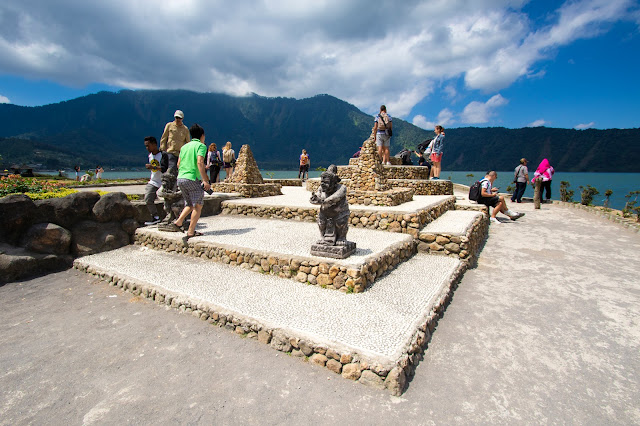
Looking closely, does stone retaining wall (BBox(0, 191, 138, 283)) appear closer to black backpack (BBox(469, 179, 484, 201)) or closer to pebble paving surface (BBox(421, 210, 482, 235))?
pebble paving surface (BBox(421, 210, 482, 235))

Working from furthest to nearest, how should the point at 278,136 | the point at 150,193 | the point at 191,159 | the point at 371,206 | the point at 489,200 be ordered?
the point at 278,136, the point at 489,200, the point at 371,206, the point at 150,193, the point at 191,159

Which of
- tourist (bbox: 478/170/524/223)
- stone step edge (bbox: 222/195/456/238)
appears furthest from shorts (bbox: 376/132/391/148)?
tourist (bbox: 478/170/524/223)

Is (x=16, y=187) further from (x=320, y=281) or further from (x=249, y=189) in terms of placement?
(x=320, y=281)

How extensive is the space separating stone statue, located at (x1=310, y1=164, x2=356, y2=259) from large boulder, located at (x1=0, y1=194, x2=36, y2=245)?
6100mm

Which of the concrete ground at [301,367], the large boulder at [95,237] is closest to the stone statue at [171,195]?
the large boulder at [95,237]

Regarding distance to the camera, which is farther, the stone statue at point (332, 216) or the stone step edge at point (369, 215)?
the stone step edge at point (369, 215)

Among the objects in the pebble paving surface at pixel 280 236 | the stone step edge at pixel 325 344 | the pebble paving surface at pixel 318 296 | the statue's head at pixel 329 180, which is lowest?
the stone step edge at pixel 325 344

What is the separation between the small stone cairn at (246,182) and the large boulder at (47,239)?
599 centimetres

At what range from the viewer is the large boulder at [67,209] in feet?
21.1

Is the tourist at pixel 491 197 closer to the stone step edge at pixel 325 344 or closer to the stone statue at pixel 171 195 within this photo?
the stone step edge at pixel 325 344

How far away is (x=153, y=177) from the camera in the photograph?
24.3 feet

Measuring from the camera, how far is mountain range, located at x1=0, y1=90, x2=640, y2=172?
97.6 meters

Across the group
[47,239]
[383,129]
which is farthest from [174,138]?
[383,129]

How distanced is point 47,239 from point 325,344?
22.0 feet
